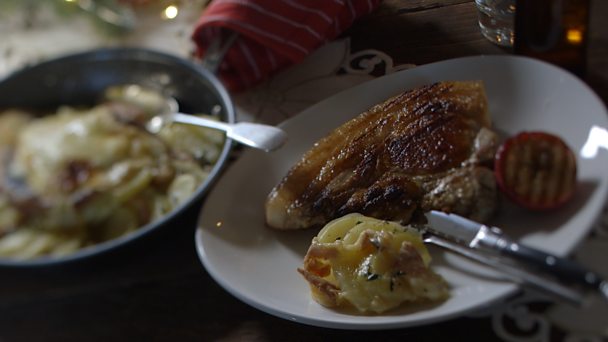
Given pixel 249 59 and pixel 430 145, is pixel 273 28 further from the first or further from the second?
pixel 430 145

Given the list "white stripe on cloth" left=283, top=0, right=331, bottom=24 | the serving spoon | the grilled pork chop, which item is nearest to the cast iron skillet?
the serving spoon

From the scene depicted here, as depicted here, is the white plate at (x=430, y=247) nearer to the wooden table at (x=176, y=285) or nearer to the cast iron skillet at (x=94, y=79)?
the wooden table at (x=176, y=285)

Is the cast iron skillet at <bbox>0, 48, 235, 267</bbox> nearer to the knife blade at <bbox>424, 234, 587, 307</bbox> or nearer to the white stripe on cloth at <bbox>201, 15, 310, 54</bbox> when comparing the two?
the white stripe on cloth at <bbox>201, 15, 310, 54</bbox>

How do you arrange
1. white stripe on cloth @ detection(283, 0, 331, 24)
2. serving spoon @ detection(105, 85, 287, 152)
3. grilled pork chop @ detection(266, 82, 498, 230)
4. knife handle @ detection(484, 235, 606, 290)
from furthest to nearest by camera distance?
white stripe on cloth @ detection(283, 0, 331, 24) → serving spoon @ detection(105, 85, 287, 152) → grilled pork chop @ detection(266, 82, 498, 230) → knife handle @ detection(484, 235, 606, 290)

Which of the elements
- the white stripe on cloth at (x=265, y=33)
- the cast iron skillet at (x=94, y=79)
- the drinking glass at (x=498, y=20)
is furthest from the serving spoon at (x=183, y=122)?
the drinking glass at (x=498, y=20)

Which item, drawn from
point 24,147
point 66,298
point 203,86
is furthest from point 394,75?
point 24,147

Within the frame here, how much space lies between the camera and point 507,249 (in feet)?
1.63

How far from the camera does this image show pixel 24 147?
950 mm

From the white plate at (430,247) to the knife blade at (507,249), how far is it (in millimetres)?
17

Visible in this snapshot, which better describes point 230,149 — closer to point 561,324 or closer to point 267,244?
point 267,244

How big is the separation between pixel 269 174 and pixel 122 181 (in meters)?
0.21

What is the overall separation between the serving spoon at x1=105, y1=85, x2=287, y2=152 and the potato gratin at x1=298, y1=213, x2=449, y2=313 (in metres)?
0.16

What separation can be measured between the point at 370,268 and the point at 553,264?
0.14 meters

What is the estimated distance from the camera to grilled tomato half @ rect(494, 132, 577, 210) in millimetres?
518
